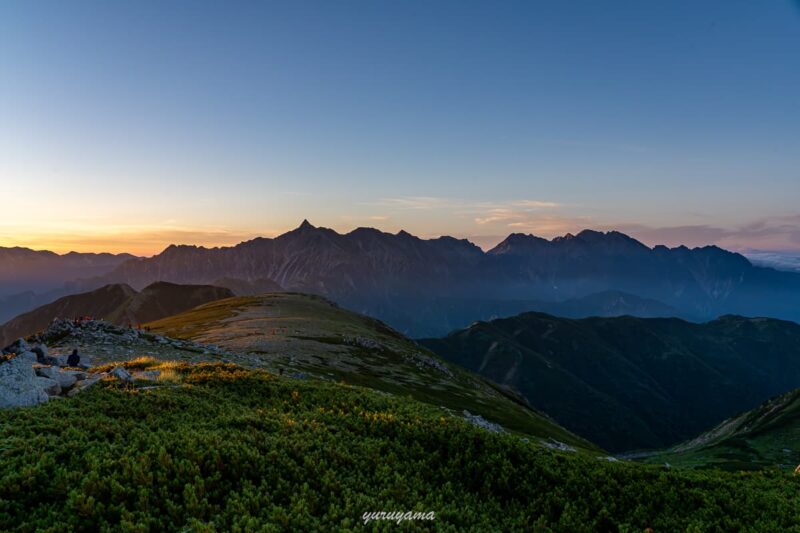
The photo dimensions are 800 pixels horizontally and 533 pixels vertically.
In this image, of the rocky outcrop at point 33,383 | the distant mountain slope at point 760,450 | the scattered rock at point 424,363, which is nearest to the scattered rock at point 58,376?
the rocky outcrop at point 33,383

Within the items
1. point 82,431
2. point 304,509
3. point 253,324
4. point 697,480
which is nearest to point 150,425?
point 82,431

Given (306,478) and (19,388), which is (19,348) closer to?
(19,388)

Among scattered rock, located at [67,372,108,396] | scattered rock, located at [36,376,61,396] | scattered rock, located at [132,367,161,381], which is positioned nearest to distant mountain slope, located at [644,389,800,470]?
scattered rock, located at [132,367,161,381]

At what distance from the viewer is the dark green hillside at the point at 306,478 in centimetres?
1108

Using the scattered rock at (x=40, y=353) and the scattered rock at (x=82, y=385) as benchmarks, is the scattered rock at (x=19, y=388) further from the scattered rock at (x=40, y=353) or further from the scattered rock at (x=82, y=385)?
the scattered rock at (x=40, y=353)

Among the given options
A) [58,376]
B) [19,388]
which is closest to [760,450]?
[58,376]

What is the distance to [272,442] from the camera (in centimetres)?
1538

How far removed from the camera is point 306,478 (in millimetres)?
13555

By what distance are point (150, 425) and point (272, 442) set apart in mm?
5462

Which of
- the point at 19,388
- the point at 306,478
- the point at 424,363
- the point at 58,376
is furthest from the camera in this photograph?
the point at 424,363

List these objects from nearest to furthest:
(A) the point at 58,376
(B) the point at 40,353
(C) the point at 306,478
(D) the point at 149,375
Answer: (C) the point at 306,478 → (A) the point at 58,376 → (D) the point at 149,375 → (B) the point at 40,353

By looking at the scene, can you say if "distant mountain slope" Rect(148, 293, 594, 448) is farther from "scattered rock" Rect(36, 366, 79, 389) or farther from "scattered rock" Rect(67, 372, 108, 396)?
"scattered rock" Rect(67, 372, 108, 396)

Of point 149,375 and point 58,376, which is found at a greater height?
point 58,376

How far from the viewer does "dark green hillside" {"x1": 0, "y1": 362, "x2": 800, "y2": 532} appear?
11078 millimetres
